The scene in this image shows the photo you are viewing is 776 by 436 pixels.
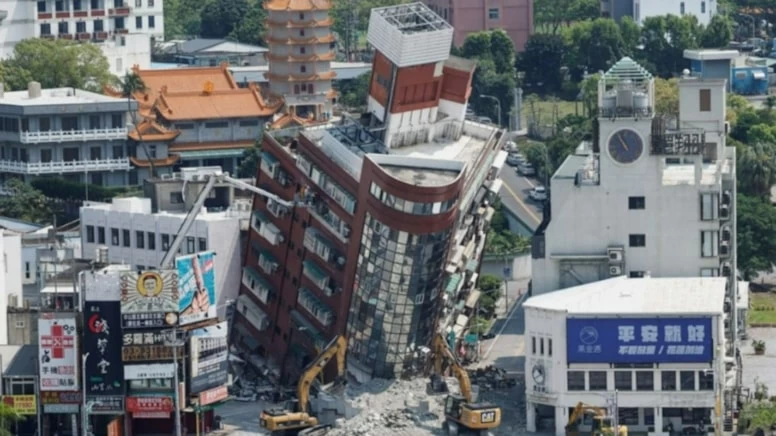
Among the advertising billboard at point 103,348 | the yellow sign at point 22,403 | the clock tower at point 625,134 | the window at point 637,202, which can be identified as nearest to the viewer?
the advertising billboard at point 103,348

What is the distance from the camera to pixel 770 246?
15288cm

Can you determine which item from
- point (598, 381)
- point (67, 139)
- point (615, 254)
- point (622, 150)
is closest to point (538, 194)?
point (67, 139)

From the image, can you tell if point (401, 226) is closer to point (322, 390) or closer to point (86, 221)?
point (322, 390)

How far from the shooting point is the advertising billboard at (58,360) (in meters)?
123

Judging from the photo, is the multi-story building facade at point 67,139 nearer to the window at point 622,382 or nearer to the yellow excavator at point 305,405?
the yellow excavator at point 305,405

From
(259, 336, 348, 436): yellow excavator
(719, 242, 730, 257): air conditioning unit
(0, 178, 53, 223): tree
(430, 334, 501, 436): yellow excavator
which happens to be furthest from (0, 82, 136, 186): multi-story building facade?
(430, 334, 501, 436): yellow excavator

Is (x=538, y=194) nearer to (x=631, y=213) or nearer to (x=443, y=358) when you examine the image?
(x=631, y=213)

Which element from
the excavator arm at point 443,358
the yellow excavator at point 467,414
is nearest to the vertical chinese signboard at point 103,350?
the yellow excavator at point 467,414

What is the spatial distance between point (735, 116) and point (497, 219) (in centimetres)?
2507

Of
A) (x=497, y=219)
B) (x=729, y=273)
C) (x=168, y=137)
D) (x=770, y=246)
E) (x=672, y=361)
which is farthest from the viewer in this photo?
(x=168, y=137)

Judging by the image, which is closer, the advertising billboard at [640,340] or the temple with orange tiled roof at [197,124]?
the advertising billboard at [640,340]

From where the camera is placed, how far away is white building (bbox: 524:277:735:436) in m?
121

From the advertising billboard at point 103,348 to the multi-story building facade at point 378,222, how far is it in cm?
999

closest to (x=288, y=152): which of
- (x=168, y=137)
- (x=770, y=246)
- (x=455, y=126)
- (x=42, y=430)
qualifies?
(x=455, y=126)
